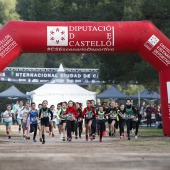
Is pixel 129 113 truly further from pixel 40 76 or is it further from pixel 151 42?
pixel 40 76

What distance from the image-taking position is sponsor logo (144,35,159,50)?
26.9 m

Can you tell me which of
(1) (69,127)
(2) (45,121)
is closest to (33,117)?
(1) (69,127)

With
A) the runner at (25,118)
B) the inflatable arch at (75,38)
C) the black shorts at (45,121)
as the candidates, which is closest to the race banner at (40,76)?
the runner at (25,118)

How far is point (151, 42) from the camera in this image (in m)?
27.0

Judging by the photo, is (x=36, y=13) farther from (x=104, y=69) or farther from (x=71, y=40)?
(x=71, y=40)

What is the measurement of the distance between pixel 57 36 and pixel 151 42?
3769 millimetres

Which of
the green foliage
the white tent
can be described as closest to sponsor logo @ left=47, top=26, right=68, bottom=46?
the green foliage

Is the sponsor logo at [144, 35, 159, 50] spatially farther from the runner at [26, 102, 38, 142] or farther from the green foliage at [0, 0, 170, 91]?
the green foliage at [0, 0, 170, 91]

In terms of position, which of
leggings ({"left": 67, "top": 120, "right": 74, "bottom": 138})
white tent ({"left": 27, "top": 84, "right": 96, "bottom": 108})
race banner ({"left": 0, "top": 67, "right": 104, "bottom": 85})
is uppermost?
race banner ({"left": 0, "top": 67, "right": 104, "bottom": 85})

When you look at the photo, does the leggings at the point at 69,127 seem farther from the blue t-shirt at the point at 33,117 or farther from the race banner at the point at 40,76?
the race banner at the point at 40,76

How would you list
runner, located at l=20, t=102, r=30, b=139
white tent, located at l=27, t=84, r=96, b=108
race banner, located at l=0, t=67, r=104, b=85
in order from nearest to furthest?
1. runner, located at l=20, t=102, r=30, b=139
2. white tent, located at l=27, t=84, r=96, b=108
3. race banner, located at l=0, t=67, r=104, b=85

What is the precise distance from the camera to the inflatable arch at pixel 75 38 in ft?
86.0

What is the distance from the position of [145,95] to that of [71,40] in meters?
33.6

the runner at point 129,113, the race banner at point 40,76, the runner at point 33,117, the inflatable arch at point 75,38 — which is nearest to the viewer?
the inflatable arch at point 75,38
